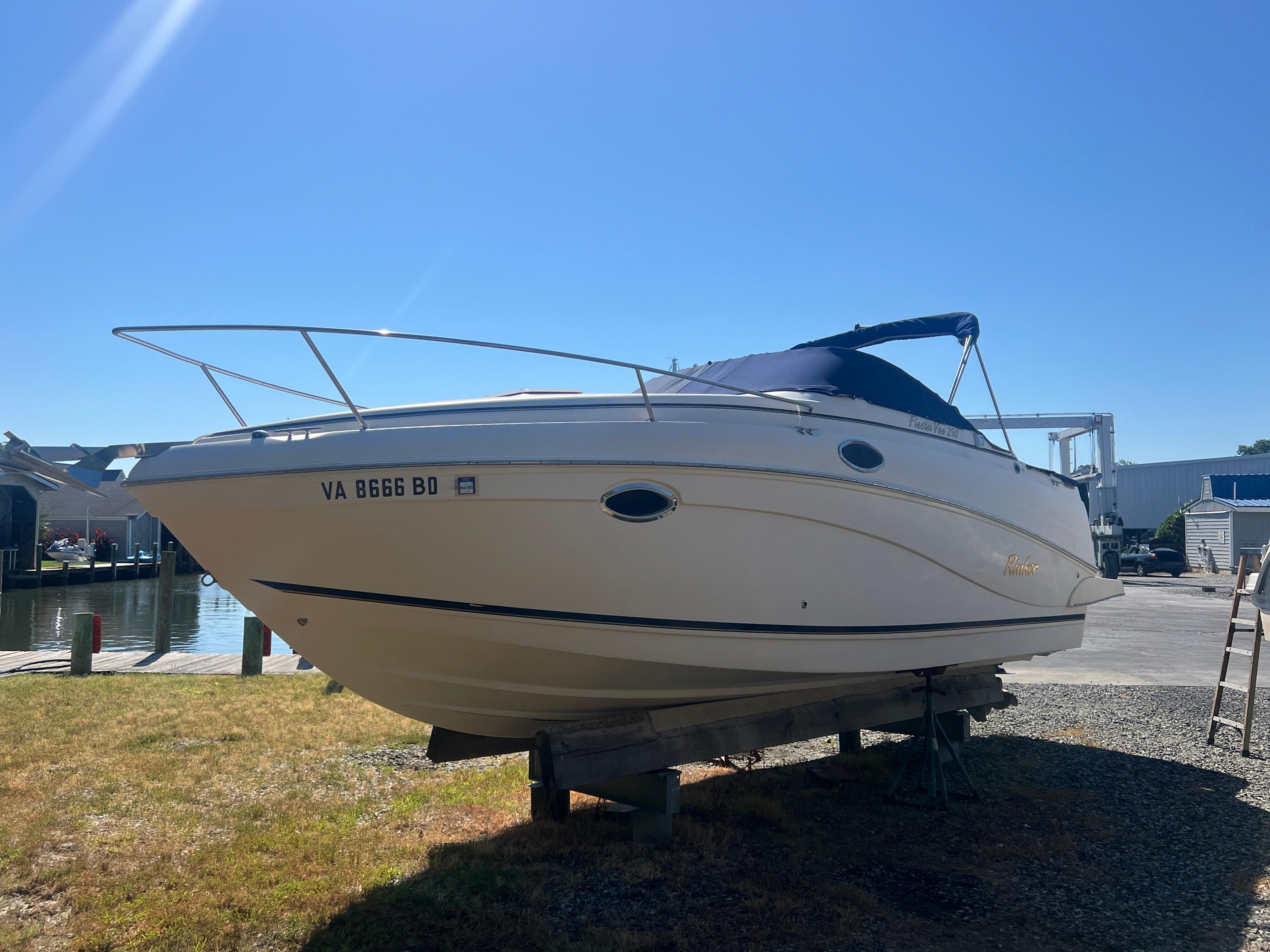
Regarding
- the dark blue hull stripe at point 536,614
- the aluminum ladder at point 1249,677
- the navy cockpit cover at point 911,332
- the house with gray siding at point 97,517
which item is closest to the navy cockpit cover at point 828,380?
the navy cockpit cover at point 911,332

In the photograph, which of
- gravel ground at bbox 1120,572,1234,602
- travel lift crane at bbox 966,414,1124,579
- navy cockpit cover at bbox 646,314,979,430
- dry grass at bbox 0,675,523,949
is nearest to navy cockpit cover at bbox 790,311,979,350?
navy cockpit cover at bbox 646,314,979,430

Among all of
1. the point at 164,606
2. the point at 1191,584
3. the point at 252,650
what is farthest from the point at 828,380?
the point at 1191,584

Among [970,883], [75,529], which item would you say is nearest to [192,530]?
[970,883]

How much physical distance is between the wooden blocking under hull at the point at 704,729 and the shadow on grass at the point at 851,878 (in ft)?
1.75

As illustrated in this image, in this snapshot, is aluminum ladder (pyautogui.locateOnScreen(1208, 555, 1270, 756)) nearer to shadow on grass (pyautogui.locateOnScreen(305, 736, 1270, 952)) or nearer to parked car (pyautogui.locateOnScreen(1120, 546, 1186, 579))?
shadow on grass (pyautogui.locateOnScreen(305, 736, 1270, 952))

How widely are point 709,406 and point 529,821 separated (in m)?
2.78

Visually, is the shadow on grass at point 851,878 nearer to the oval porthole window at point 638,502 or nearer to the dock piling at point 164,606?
the oval porthole window at point 638,502

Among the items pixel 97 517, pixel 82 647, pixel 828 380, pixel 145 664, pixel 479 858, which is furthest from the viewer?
pixel 97 517

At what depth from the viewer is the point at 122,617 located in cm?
2191

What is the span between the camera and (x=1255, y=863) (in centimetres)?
454

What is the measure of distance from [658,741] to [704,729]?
344 mm

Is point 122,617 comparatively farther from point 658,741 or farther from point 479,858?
point 658,741

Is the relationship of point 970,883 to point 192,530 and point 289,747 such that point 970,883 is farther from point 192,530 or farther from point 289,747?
point 289,747

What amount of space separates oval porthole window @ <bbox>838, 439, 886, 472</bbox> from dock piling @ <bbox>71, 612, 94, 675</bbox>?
30.8 feet
